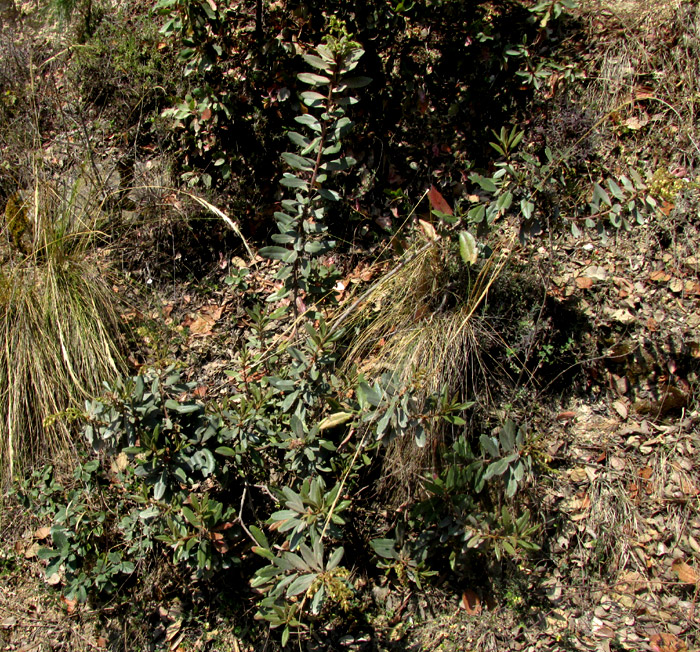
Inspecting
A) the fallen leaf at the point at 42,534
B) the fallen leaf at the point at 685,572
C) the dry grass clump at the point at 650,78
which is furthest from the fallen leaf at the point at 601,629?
the fallen leaf at the point at 42,534

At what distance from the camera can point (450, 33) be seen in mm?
3504

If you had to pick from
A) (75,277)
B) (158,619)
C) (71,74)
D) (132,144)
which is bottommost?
(158,619)

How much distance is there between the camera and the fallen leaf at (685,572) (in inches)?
101

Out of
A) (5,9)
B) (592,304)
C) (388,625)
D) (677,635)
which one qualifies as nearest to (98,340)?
(388,625)

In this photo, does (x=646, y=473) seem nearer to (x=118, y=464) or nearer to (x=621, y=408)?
(x=621, y=408)

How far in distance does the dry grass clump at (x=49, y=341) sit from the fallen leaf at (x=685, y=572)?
270cm

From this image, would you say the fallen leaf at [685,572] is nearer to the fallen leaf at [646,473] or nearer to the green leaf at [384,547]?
the fallen leaf at [646,473]

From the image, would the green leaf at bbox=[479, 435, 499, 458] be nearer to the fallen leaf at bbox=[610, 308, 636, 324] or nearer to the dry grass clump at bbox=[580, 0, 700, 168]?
the fallen leaf at bbox=[610, 308, 636, 324]

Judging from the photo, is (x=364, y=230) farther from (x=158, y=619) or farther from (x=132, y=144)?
(x=158, y=619)

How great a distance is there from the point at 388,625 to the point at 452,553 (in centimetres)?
47

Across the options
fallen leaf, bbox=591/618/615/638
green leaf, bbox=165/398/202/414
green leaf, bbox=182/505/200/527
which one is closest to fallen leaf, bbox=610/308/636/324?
fallen leaf, bbox=591/618/615/638

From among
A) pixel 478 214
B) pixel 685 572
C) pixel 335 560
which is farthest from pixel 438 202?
pixel 685 572

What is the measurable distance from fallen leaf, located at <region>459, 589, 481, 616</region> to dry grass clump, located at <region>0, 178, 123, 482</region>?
1927 mm

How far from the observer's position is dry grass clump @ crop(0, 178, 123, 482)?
300cm
